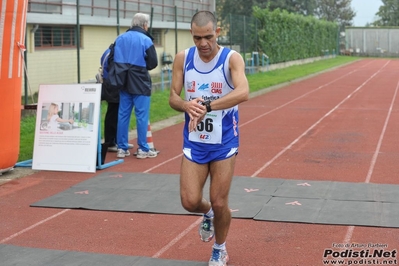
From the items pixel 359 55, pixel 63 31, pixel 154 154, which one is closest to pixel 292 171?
pixel 154 154

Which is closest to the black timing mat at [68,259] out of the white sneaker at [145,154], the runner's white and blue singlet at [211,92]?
the runner's white and blue singlet at [211,92]

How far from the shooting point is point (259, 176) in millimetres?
10156

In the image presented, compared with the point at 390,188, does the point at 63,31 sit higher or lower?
higher

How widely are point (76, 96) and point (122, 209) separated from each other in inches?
115

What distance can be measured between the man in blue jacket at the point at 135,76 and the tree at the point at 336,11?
92894mm

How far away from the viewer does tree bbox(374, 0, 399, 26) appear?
105 metres

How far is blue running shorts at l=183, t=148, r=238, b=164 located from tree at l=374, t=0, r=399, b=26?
102688 millimetres

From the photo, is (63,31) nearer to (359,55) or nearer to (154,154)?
(154,154)

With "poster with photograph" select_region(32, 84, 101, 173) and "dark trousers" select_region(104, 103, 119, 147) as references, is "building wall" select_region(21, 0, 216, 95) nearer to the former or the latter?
"dark trousers" select_region(104, 103, 119, 147)

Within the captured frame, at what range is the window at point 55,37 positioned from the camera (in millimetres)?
21984

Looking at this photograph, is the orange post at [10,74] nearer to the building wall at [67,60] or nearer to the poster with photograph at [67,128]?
the poster with photograph at [67,128]

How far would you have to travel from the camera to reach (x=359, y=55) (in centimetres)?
7088

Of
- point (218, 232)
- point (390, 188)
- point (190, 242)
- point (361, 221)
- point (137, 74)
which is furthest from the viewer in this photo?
point (137, 74)

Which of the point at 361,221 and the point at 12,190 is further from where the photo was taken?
the point at 12,190
